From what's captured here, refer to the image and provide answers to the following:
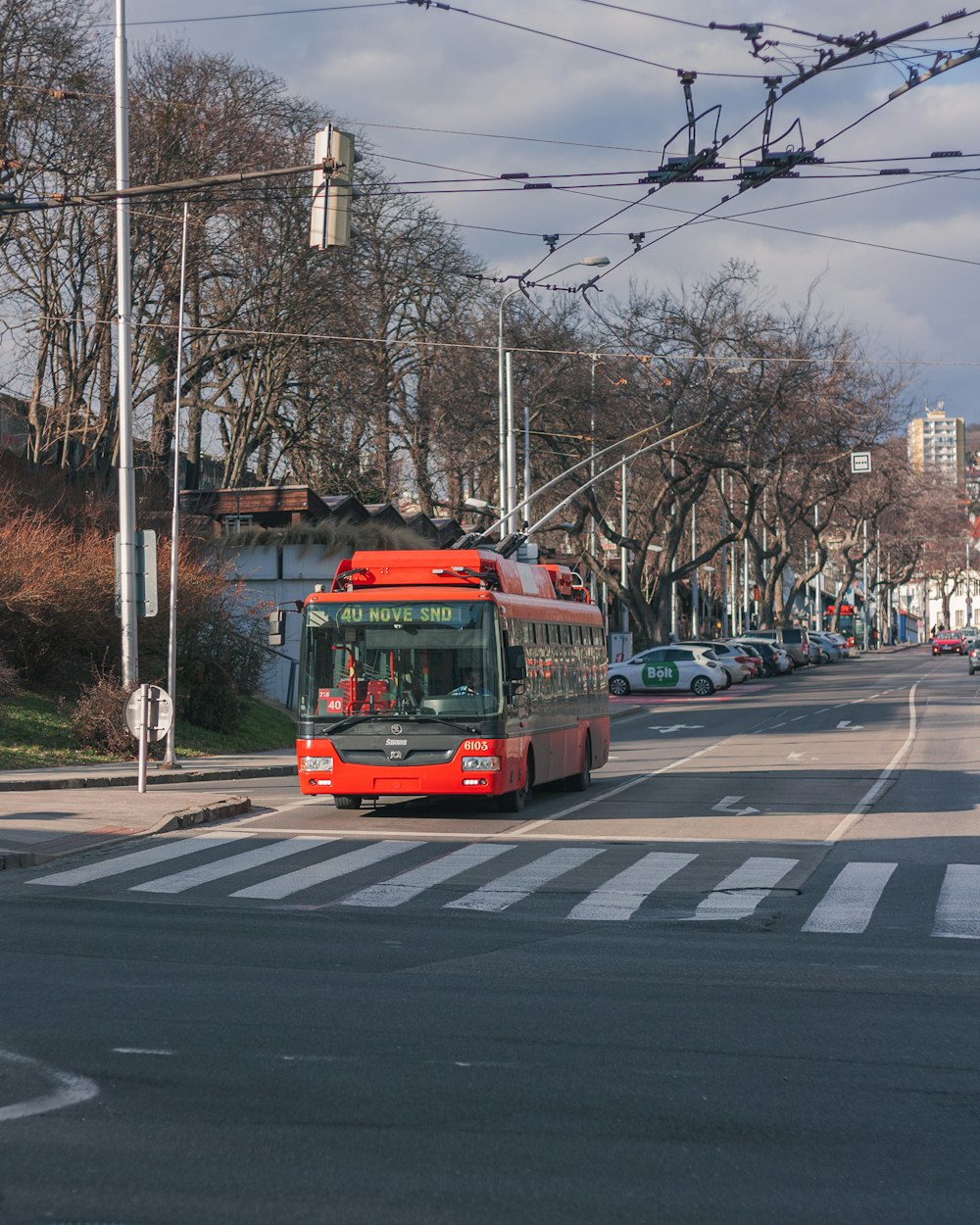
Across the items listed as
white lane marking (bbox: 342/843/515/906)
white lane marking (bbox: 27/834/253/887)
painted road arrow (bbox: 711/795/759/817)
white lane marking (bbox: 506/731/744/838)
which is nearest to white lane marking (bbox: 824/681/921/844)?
painted road arrow (bbox: 711/795/759/817)

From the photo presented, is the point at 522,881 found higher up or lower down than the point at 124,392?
lower down

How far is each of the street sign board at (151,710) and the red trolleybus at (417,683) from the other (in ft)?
5.66

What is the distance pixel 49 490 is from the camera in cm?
3328

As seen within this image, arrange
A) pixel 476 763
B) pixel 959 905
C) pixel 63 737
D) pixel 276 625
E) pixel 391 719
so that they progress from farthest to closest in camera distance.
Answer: pixel 63 737
pixel 276 625
pixel 391 719
pixel 476 763
pixel 959 905

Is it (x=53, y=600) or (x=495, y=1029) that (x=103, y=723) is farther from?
(x=495, y=1029)

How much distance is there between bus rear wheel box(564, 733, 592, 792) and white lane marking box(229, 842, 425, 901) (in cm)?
655

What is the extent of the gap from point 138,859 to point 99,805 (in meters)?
4.19

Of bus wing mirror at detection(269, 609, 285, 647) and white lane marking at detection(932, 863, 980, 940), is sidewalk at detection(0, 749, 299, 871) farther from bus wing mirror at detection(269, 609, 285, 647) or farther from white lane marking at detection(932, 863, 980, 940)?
white lane marking at detection(932, 863, 980, 940)

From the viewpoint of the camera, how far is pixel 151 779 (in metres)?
22.4

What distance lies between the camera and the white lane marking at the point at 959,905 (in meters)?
11.0

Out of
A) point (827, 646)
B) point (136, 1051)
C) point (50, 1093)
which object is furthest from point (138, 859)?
point (827, 646)

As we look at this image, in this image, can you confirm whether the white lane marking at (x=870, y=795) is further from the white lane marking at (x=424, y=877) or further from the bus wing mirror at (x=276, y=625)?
the bus wing mirror at (x=276, y=625)

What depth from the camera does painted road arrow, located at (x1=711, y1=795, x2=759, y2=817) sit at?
18.8 meters

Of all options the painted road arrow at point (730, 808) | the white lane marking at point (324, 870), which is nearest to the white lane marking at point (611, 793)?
the painted road arrow at point (730, 808)
